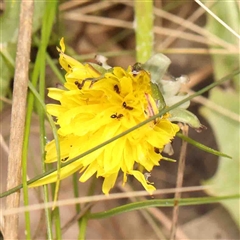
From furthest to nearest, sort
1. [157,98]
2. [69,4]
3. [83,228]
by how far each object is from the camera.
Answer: [69,4], [83,228], [157,98]

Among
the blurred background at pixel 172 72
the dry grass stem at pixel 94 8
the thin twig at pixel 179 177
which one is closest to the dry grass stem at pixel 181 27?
the blurred background at pixel 172 72

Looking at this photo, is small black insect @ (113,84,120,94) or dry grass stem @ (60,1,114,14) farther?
dry grass stem @ (60,1,114,14)

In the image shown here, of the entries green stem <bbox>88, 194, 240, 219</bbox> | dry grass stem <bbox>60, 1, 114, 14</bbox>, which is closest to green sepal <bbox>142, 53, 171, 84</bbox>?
green stem <bbox>88, 194, 240, 219</bbox>

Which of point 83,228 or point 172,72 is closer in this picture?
point 83,228

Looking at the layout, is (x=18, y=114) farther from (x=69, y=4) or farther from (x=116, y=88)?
(x=69, y=4)

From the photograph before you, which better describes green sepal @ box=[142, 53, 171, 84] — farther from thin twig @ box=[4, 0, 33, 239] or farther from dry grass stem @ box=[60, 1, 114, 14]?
dry grass stem @ box=[60, 1, 114, 14]

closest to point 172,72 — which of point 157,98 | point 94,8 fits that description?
point 94,8

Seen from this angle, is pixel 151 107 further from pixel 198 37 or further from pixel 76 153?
pixel 198 37
